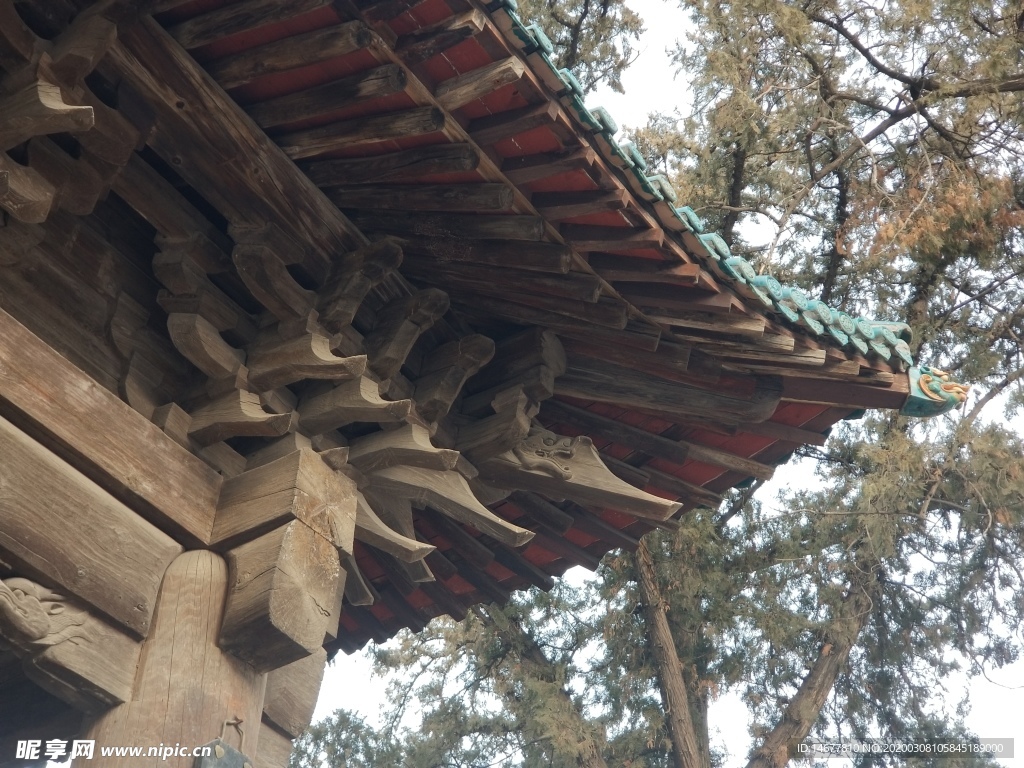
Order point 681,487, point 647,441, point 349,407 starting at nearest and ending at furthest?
point 349,407 < point 647,441 < point 681,487

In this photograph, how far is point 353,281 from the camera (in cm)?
385

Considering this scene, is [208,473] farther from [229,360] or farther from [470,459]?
[470,459]

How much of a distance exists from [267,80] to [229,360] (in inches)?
35.3

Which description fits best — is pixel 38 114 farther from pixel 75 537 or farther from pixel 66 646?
pixel 66 646

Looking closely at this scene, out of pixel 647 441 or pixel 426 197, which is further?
pixel 647 441

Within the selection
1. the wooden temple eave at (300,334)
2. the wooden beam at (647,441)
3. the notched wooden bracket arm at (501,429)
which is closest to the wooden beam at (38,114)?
the wooden temple eave at (300,334)

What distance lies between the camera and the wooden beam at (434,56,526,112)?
321 cm

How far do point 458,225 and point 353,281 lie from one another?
1.33ft

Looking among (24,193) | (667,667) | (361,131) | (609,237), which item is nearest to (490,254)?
(609,237)

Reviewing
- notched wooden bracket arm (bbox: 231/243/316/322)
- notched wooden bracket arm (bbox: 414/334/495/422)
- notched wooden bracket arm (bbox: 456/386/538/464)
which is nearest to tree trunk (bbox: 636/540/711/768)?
notched wooden bracket arm (bbox: 456/386/538/464)

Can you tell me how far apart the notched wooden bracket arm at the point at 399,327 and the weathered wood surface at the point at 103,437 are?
2.46 feet

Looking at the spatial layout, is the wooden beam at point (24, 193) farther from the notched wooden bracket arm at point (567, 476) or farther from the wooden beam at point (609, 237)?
the notched wooden bracket arm at point (567, 476)

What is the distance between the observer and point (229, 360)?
3.66 m

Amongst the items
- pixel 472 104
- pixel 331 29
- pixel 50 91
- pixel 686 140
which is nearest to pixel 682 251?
pixel 472 104
